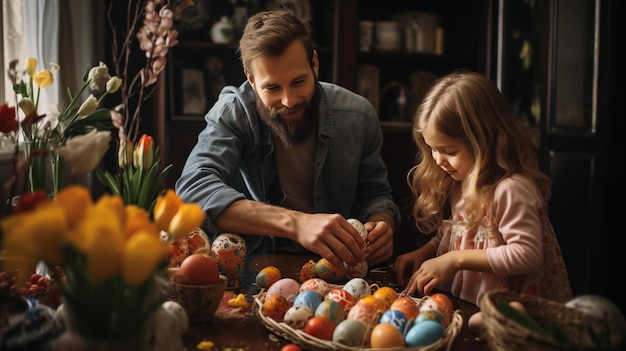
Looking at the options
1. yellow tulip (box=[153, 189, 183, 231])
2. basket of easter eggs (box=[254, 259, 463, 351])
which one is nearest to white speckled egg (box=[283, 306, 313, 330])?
basket of easter eggs (box=[254, 259, 463, 351])

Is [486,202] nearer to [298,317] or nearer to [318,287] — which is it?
[318,287]

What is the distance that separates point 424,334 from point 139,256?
0.51 metres

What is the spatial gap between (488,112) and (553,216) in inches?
73.3

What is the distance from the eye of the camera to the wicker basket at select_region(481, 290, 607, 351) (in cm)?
90

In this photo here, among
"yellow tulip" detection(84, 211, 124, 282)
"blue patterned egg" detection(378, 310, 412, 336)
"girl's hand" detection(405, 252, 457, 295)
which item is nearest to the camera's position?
"yellow tulip" detection(84, 211, 124, 282)

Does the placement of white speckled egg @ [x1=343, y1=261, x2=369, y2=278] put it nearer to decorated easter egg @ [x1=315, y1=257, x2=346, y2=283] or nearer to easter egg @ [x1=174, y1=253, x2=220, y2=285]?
decorated easter egg @ [x1=315, y1=257, x2=346, y2=283]

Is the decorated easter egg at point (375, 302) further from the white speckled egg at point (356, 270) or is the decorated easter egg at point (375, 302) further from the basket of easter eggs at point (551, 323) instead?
the white speckled egg at point (356, 270)

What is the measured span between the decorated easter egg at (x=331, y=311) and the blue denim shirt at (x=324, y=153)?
872mm

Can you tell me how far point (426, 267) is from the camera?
150 cm

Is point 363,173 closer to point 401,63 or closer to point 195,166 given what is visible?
point 195,166

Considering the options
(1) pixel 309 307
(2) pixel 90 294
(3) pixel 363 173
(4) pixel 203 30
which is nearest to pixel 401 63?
(4) pixel 203 30

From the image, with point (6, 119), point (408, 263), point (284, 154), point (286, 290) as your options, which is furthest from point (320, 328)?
point (284, 154)

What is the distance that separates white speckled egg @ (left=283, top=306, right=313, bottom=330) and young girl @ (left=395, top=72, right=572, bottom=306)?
0.35 metres

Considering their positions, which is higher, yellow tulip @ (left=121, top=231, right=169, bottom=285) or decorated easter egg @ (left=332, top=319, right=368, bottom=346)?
yellow tulip @ (left=121, top=231, right=169, bottom=285)
